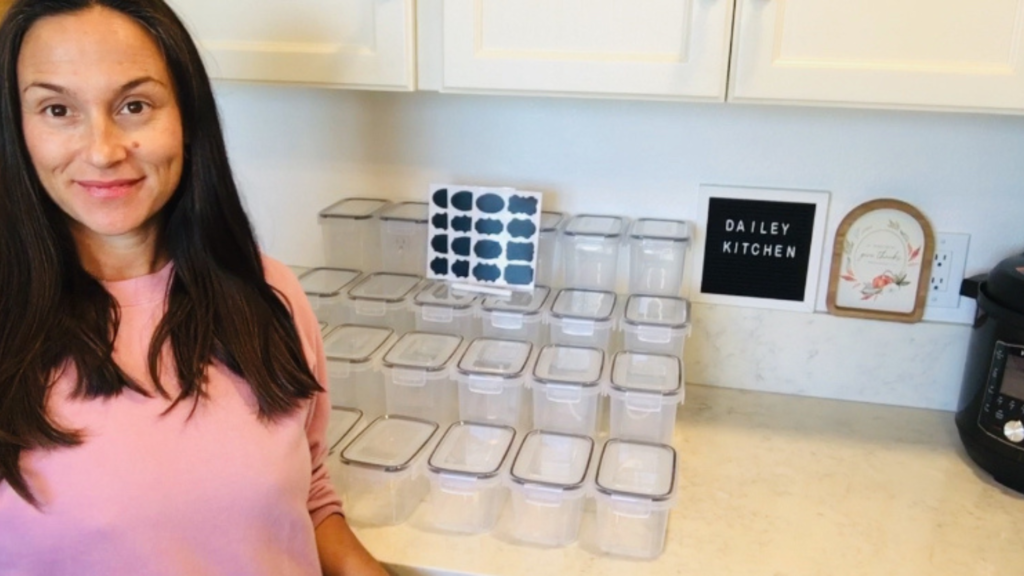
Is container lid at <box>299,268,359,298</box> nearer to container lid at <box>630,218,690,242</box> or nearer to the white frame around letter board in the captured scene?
container lid at <box>630,218,690,242</box>

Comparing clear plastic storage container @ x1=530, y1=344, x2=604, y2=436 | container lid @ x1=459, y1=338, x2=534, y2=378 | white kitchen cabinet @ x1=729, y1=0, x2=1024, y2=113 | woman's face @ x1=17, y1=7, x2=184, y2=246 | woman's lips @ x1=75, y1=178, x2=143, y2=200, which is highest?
white kitchen cabinet @ x1=729, y1=0, x2=1024, y2=113

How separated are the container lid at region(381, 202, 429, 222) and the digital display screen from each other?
3.28 ft

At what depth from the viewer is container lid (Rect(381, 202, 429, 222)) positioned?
1.62m

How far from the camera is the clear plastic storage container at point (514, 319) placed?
1.48 meters

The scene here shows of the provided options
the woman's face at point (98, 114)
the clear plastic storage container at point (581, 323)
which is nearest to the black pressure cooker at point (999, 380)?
the clear plastic storage container at point (581, 323)

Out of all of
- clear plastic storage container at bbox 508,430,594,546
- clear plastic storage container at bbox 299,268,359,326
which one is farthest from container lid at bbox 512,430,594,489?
clear plastic storage container at bbox 299,268,359,326

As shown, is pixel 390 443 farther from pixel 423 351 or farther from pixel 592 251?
pixel 592 251

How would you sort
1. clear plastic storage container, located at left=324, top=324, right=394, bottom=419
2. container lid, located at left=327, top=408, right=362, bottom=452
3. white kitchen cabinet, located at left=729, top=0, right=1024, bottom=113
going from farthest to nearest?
1. clear plastic storage container, located at left=324, top=324, right=394, bottom=419
2. container lid, located at left=327, top=408, right=362, bottom=452
3. white kitchen cabinet, located at left=729, top=0, right=1024, bottom=113

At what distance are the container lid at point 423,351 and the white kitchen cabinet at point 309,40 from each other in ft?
1.40

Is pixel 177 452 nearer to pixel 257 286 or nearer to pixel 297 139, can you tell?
pixel 257 286

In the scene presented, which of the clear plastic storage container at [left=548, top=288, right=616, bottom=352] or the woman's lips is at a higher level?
the woman's lips

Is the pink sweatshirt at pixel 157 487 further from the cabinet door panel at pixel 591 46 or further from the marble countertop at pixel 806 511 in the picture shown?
the cabinet door panel at pixel 591 46

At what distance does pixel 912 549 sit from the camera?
1.19m

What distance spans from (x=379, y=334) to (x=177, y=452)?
0.56m
